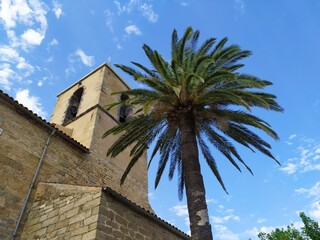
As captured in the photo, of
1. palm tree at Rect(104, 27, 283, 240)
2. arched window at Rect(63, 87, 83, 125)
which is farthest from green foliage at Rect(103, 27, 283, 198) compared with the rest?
arched window at Rect(63, 87, 83, 125)

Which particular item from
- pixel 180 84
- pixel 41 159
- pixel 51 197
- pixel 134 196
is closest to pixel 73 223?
pixel 51 197

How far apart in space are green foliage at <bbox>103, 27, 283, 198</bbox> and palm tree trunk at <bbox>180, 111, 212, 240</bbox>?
20.5 inches

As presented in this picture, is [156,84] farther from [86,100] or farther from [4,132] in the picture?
[86,100]

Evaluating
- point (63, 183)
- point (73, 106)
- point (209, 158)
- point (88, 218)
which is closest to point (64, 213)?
point (88, 218)

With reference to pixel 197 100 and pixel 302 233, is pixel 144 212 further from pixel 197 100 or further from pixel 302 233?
pixel 302 233

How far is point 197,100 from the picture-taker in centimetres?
827

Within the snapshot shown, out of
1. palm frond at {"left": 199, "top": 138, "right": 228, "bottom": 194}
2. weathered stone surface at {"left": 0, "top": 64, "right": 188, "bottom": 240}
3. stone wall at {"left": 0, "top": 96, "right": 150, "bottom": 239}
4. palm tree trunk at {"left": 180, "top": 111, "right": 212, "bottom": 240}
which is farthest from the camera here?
palm frond at {"left": 199, "top": 138, "right": 228, "bottom": 194}

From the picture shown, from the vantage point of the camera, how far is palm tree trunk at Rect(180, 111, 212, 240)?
6.47 m

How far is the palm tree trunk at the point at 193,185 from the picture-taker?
21.2 feet

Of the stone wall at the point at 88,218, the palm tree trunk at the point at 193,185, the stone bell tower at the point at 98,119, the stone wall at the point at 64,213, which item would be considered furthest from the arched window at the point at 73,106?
the palm tree trunk at the point at 193,185

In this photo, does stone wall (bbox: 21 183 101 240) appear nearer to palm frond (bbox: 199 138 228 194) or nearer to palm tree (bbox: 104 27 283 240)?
palm tree (bbox: 104 27 283 240)

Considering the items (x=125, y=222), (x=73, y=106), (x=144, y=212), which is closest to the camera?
(x=125, y=222)

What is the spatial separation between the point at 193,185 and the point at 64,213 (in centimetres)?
345

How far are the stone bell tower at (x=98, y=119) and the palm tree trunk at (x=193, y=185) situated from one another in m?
4.93
